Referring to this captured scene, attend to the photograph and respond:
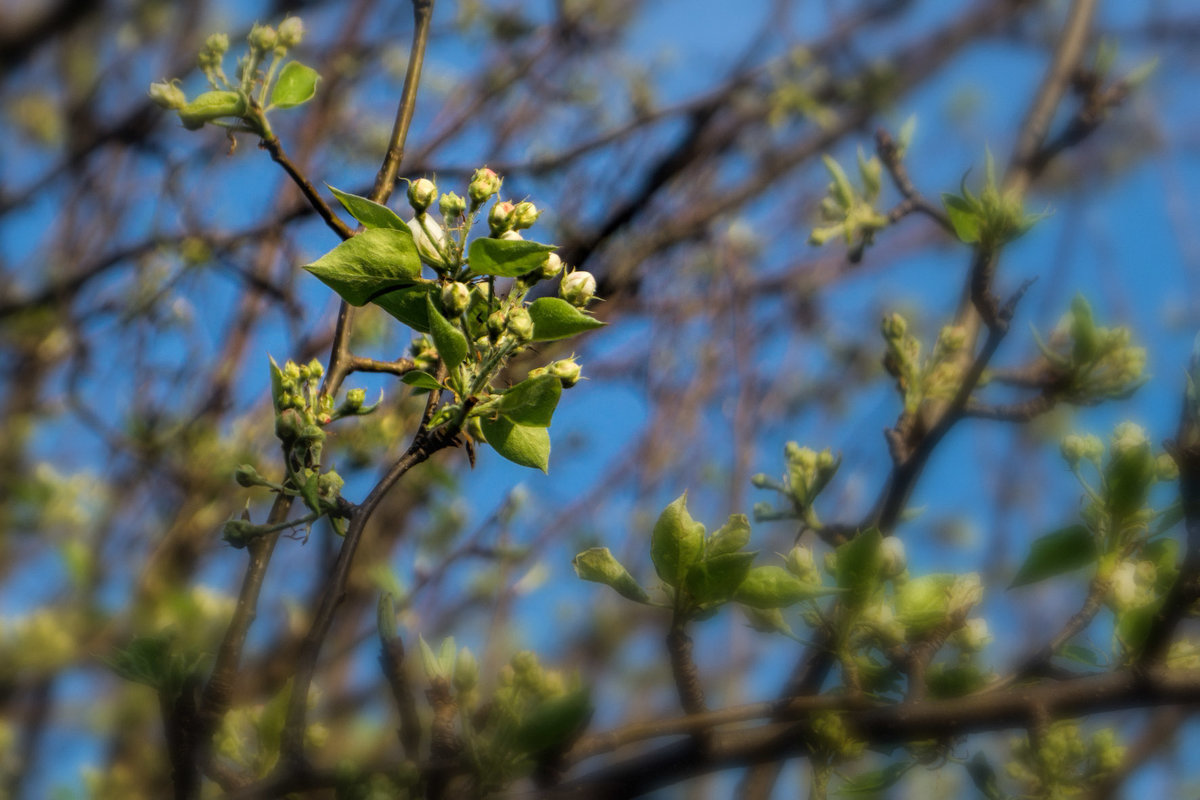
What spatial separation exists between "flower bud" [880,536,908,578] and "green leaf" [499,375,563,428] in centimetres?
30

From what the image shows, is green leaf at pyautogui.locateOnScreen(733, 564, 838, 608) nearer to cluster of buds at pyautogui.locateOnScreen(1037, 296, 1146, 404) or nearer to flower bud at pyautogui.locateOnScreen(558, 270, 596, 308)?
flower bud at pyautogui.locateOnScreen(558, 270, 596, 308)

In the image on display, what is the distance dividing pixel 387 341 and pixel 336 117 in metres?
1.37

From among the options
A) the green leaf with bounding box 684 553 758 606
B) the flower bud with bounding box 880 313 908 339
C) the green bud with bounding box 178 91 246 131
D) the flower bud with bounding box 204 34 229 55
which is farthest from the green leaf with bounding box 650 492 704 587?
the flower bud with bounding box 204 34 229 55

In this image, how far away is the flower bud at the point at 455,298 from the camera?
0.75 m

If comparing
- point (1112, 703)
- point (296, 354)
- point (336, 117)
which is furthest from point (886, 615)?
point (336, 117)

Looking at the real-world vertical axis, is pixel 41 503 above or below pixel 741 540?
above

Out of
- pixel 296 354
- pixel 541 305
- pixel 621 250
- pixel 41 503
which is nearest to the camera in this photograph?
pixel 541 305

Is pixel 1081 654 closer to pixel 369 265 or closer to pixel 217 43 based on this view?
pixel 369 265

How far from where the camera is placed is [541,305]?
75 centimetres

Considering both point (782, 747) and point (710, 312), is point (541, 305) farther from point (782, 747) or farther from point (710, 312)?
point (710, 312)

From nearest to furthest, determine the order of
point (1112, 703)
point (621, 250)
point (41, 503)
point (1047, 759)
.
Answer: point (1112, 703)
point (1047, 759)
point (621, 250)
point (41, 503)

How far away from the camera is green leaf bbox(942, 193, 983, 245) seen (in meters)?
0.90

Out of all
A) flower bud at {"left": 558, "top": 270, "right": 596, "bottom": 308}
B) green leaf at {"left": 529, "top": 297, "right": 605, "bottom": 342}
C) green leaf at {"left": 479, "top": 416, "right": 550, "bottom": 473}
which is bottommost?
green leaf at {"left": 479, "top": 416, "right": 550, "bottom": 473}

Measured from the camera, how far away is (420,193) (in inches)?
33.2
